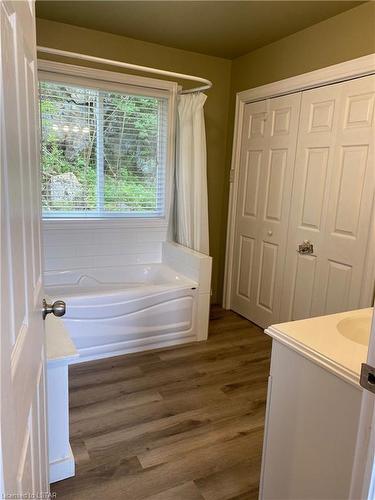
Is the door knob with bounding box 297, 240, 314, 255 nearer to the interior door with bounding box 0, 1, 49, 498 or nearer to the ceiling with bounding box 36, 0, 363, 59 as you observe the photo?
the ceiling with bounding box 36, 0, 363, 59

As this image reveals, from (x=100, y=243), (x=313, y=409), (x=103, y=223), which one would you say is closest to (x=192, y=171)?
(x=103, y=223)

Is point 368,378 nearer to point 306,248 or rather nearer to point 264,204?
point 306,248

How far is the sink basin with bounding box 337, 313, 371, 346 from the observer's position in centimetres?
135

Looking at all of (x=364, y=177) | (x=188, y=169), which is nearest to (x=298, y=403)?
(x=364, y=177)

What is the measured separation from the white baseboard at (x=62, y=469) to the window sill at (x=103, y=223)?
6.49 ft

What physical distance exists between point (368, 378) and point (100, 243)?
9.73 feet

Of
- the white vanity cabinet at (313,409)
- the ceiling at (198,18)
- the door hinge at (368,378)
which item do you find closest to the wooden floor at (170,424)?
the white vanity cabinet at (313,409)

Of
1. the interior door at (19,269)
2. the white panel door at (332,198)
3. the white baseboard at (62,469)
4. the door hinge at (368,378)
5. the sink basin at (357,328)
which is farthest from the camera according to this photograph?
the white panel door at (332,198)

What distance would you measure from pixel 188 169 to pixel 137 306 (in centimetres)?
131

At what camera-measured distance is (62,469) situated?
1.65m

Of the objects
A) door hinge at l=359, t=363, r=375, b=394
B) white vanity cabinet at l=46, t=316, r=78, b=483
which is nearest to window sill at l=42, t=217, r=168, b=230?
white vanity cabinet at l=46, t=316, r=78, b=483

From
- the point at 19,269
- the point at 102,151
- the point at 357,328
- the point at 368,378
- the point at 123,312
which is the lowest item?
the point at 123,312

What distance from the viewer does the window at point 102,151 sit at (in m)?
3.12

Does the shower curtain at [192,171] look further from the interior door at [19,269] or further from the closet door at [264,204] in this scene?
the interior door at [19,269]
